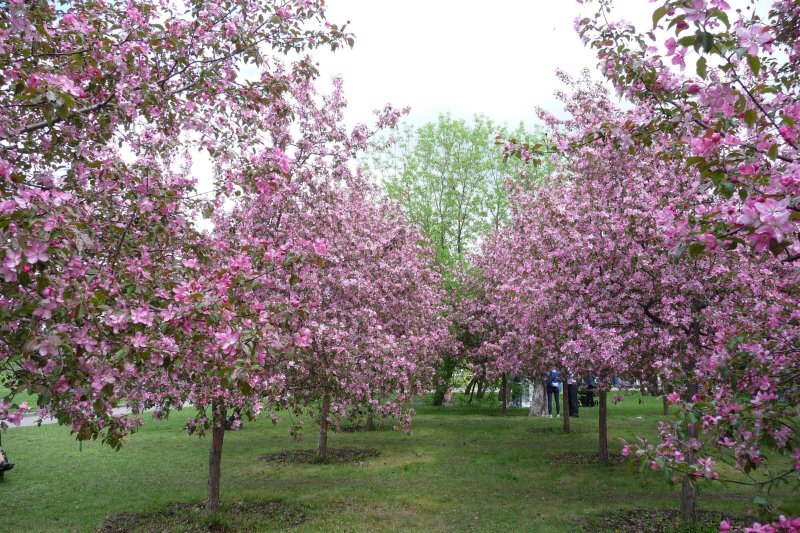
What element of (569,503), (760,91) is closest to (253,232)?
(569,503)

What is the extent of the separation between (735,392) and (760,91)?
2.36 m

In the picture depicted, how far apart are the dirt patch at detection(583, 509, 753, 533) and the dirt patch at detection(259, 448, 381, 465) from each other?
680cm

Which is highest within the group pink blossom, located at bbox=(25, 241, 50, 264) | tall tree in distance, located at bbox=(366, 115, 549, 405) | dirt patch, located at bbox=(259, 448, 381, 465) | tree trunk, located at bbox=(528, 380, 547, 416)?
tall tree in distance, located at bbox=(366, 115, 549, 405)

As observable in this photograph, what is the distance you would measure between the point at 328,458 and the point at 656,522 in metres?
8.05

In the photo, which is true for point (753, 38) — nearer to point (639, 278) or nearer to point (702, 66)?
point (702, 66)

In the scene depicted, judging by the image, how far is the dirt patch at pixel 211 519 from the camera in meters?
8.53

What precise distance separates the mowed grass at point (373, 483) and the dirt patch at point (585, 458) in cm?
42

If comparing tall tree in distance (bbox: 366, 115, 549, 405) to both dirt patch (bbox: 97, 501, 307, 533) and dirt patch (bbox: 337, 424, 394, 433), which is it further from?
dirt patch (bbox: 97, 501, 307, 533)

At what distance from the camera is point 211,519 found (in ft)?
28.4

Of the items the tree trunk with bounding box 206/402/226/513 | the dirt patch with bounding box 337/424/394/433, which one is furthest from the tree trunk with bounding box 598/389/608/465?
the dirt patch with bounding box 337/424/394/433

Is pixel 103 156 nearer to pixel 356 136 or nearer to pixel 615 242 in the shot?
pixel 615 242

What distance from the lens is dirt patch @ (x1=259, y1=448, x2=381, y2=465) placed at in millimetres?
13898

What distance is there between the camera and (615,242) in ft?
25.6

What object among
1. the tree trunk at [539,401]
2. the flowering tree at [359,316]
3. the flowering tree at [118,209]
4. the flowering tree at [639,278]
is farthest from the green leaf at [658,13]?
the tree trunk at [539,401]
